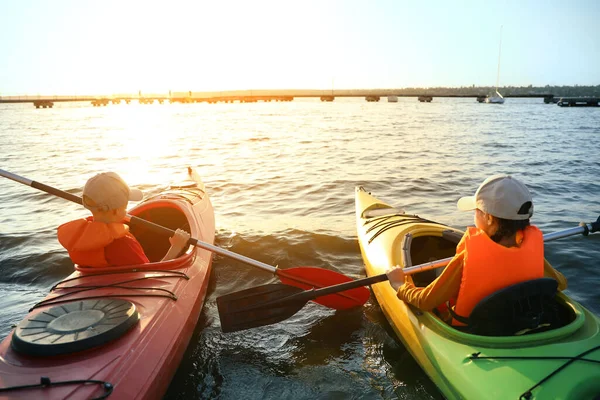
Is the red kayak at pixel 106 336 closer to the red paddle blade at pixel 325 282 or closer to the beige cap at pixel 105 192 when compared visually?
the beige cap at pixel 105 192

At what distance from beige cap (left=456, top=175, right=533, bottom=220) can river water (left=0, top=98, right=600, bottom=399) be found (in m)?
1.75

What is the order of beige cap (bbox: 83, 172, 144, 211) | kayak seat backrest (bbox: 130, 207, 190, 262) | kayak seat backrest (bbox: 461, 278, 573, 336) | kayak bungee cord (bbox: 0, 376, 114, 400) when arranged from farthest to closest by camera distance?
kayak seat backrest (bbox: 130, 207, 190, 262)
beige cap (bbox: 83, 172, 144, 211)
kayak seat backrest (bbox: 461, 278, 573, 336)
kayak bungee cord (bbox: 0, 376, 114, 400)

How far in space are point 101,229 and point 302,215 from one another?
17.4 feet

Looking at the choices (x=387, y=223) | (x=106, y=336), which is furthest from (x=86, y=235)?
(x=387, y=223)

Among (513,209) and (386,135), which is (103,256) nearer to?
(513,209)

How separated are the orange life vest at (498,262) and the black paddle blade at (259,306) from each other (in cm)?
179

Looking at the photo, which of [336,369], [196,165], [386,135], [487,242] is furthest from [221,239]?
[386,135]

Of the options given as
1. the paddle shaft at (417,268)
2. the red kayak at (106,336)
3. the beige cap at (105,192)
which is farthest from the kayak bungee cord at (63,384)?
the paddle shaft at (417,268)

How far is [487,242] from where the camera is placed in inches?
103

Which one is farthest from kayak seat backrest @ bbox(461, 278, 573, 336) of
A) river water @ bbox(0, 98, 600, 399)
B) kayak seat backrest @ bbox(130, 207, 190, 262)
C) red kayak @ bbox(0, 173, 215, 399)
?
kayak seat backrest @ bbox(130, 207, 190, 262)

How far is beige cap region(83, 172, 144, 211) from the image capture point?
344cm

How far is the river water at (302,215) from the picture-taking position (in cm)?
383

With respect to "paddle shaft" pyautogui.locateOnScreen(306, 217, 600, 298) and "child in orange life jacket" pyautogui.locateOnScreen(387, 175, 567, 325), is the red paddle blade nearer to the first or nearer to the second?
"paddle shaft" pyautogui.locateOnScreen(306, 217, 600, 298)

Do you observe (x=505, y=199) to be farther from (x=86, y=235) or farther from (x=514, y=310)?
(x=86, y=235)
